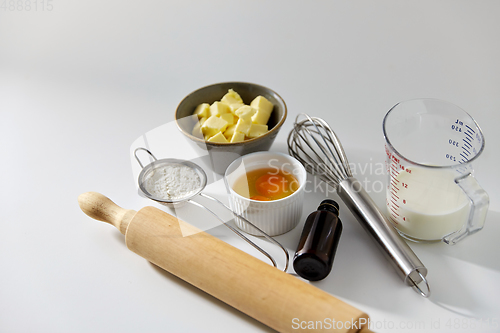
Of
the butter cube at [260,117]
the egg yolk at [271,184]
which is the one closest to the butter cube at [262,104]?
the butter cube at [260,117]

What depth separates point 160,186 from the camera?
112 cm

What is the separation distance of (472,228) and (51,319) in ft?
2.86

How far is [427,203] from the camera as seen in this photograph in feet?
3.16

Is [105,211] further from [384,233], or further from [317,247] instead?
[384,233]

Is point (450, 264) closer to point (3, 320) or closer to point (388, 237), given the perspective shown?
point (388, 237)

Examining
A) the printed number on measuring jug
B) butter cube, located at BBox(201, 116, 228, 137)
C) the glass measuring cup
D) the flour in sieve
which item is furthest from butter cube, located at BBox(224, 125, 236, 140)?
the printed number on measuring jug

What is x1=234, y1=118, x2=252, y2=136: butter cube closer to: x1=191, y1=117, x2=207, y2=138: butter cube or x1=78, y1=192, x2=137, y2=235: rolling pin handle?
x1=191, y1=117, x2=207, y2=138: butter cube

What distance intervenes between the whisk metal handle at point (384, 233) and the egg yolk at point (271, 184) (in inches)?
5.6

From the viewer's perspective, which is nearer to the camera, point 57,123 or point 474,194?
point 474,194

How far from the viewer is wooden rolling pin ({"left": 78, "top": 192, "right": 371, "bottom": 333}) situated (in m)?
0.81

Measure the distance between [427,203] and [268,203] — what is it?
0.34m

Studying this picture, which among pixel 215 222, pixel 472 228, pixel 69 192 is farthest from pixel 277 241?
pixel 69 192

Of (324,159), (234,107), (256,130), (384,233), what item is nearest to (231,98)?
(234,107)

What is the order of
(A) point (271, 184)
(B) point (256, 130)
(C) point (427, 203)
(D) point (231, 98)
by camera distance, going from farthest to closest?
(D) point (231, 98) → (B) point (256, 130) → (A) point (271, 184) → (C) point (427, 203)
